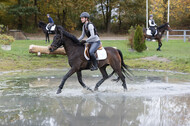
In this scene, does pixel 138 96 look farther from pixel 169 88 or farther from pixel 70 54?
pixel 70 54

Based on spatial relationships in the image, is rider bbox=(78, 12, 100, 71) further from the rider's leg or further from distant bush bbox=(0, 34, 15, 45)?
distant bush bbox=(0, 34, 15, 45)

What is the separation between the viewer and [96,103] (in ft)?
26.6

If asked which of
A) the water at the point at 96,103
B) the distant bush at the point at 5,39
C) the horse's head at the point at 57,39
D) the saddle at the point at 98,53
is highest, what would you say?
the horse's head at the point at 57,39

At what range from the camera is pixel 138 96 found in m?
8.92

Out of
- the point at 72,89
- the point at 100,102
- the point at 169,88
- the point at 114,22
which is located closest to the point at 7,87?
the point at 72,89

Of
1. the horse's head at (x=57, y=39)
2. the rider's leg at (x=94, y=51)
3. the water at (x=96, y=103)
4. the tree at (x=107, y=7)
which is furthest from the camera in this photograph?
the tree at (x=107, y=7)

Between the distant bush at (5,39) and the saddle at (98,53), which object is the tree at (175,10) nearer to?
the distant bush at (5,39)

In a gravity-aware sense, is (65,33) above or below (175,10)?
below

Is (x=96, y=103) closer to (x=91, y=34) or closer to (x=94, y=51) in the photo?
(x=94, y=51)

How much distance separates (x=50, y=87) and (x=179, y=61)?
8410mm

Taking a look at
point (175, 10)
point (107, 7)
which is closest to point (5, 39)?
point (107, 7)

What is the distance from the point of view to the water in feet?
21.0

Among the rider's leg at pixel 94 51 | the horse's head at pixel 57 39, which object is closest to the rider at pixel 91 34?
the rider's leg at pixel 94 51

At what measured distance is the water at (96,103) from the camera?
6414 mm
